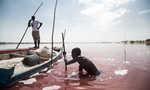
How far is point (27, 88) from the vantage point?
321 centimetres

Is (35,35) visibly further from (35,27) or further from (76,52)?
(76,52)

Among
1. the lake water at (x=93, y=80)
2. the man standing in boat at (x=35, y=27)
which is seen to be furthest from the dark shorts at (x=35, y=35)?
the lake water at (x=93, y=80)

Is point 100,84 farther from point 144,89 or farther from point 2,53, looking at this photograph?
point 2,53

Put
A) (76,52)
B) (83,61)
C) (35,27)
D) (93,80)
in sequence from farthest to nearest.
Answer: (35,27) < (76,52) < (83,61) < (93,80)

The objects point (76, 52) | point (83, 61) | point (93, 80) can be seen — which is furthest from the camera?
point (76, 52)

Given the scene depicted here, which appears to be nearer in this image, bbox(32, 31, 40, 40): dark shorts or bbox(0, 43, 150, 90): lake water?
bbox(0, 43, 150, 90): lake water

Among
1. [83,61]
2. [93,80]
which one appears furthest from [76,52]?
[93,80]

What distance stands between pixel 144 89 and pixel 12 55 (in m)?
6.61

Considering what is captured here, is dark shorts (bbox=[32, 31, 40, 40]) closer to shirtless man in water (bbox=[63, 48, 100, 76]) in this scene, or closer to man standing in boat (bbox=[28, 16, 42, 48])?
man standing in boat (bbox=[28, 16, 42, 48])

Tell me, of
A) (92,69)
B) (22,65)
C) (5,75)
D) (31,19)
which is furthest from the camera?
(31,19)

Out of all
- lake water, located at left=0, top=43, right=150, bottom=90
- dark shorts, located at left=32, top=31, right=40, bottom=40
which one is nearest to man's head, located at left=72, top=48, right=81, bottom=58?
lake water, located at left=0, top=43, right=150, bottom=90

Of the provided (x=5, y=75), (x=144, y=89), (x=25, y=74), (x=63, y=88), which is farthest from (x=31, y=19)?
(x=144, y=89)

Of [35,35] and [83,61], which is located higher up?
[35,35]

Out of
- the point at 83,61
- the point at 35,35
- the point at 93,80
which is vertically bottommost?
the point at 93,80
